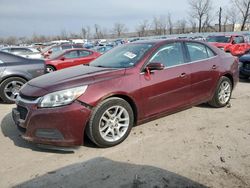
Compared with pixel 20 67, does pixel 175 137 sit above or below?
below

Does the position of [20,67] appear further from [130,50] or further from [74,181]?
[74,181]

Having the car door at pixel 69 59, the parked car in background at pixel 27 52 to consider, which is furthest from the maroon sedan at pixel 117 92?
the parked car in background at pixel 27 52

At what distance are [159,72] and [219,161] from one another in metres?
1.69

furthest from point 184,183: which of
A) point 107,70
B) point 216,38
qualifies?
point 216,38

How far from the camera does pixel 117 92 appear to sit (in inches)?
154

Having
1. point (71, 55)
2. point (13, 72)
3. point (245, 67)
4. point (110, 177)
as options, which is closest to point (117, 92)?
point (110, 177)

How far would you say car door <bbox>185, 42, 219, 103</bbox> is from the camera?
499 centimetres

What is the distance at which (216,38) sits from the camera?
1775cm

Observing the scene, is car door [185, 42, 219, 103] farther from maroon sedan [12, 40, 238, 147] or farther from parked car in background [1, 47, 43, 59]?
parked car in background [1, 47, 43, 59]

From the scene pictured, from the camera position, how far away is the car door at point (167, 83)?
14.1ft

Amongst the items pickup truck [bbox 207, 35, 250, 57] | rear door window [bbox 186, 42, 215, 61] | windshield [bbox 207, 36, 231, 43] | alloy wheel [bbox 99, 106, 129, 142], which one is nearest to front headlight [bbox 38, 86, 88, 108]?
alloy wheel [bbox 99, 106, 129, 142]

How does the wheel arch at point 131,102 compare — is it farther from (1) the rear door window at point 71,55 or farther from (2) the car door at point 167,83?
(1) the rear door window at point 71,55

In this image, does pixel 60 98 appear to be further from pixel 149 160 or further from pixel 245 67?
pixel 245 67

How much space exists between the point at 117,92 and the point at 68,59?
8814 millimetres
